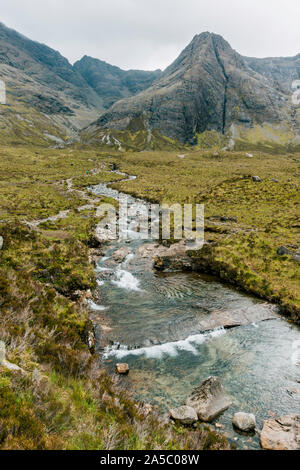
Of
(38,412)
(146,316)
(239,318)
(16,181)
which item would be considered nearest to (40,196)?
(16,181)

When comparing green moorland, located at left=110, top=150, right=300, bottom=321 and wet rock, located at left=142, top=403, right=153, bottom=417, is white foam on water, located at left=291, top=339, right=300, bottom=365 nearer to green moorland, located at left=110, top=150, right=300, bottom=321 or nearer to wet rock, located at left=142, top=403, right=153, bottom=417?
green moorland, located at left=110, top=150, right=300, bottom=321

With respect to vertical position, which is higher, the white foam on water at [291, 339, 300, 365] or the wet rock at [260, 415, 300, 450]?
the wet rock at [260, 415, 300, 450]

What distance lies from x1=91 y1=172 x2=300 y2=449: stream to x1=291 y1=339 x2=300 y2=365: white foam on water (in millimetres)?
53

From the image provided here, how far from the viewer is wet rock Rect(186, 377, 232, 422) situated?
10359mm

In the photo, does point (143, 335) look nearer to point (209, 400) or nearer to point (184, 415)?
point (209, 400)

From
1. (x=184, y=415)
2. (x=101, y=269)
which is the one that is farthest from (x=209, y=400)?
(x=101, y=269)

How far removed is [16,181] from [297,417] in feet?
273

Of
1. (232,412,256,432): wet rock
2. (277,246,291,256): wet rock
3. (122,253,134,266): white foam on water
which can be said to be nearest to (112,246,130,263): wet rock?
(122,253,134,266): white foam on water

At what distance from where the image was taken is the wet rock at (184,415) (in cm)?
1001

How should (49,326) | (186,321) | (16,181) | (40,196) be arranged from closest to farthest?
(49,326) → (186,321) → (40,196) → (16,181)

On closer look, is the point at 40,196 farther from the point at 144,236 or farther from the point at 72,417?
the point at 72,417

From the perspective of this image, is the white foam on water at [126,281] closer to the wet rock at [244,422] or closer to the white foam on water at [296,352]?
the white foam on water at [296,352]

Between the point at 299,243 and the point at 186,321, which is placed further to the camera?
the point at 299,243

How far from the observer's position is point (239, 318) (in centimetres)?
1781
